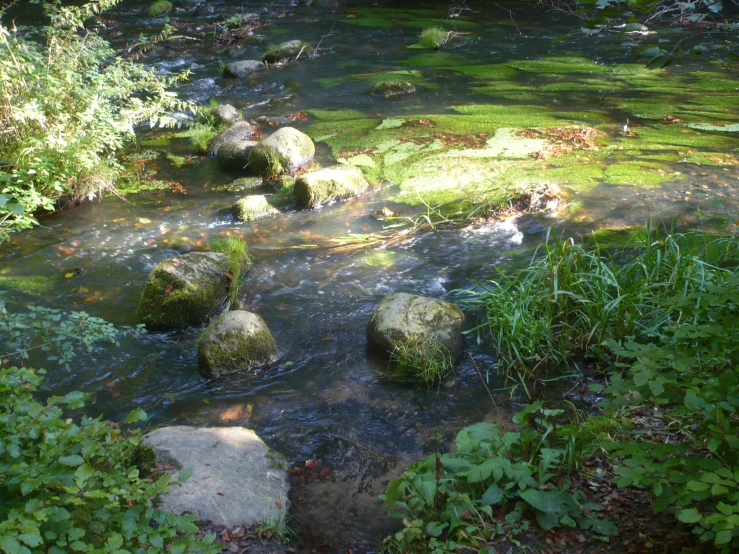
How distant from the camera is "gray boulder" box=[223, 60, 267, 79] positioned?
11.0 m

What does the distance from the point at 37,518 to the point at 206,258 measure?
11.0ft

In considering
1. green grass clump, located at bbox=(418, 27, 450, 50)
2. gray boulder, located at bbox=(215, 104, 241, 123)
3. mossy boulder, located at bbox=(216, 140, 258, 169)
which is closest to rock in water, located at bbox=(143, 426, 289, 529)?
mossy boulder, located at bbox=(216, 140, 258, 169)

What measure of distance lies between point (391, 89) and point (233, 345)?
6796 mm

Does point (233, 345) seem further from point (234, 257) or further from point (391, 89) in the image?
point (391, 89)

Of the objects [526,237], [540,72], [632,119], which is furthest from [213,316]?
[540,72]

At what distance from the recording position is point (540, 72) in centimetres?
1058

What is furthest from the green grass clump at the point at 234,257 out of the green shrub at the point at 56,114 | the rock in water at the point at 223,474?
the rock in water at the point at 223,474

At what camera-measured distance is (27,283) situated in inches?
193

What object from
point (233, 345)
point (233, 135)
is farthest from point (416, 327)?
point (233, 135)

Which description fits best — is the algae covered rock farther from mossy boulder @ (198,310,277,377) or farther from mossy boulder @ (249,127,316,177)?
mossy boulder @ (198,310,277,377)

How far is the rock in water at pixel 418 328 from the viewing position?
3908 mm

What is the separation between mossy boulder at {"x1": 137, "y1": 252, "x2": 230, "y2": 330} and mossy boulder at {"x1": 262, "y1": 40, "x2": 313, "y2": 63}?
816cm

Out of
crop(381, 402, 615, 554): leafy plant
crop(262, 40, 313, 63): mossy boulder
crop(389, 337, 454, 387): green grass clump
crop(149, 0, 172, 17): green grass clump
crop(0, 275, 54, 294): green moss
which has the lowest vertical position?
crop(389, 337, 454, 387): green grass clump

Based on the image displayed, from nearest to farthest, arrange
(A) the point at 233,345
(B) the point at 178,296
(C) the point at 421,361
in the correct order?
(C) the point at 421,361, (A) the point at 233,345, (B) the point at 178,296
